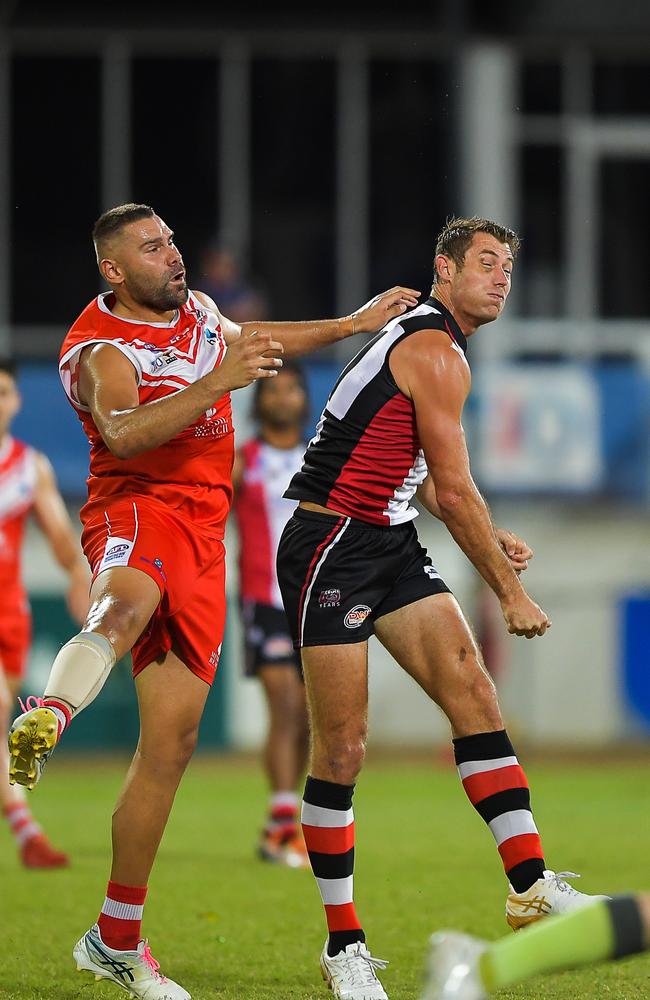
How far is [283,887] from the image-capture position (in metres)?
8.16

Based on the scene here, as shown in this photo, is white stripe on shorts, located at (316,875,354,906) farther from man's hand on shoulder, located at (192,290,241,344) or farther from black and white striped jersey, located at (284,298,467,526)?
man's hand on shoulder, located at (192,290,241,344)

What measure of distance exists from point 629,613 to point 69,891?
36.1 feet

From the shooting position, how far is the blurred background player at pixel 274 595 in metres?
9.17

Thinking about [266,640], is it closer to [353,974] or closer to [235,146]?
[353,974]

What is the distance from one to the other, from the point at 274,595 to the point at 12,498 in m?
1.58

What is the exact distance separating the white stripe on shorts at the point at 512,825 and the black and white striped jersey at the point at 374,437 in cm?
108

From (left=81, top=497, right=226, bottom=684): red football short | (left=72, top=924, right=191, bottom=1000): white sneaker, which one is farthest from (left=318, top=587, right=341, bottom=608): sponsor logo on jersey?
(left=72, top=924, right=191, bottom=1000): white sneaker

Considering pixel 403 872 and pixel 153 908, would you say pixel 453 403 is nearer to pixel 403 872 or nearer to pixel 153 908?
pixel 153 908

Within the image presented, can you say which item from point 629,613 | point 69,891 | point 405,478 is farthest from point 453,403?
point 629,613

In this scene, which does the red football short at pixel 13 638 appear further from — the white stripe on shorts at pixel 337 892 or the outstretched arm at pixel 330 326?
the white stripe on shorts at pixel 337 892

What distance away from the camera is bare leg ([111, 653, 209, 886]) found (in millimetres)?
5625

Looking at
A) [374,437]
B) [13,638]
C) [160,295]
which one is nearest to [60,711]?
[374,437]

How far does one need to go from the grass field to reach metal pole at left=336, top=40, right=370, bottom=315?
27.4ft

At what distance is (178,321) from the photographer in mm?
5918
